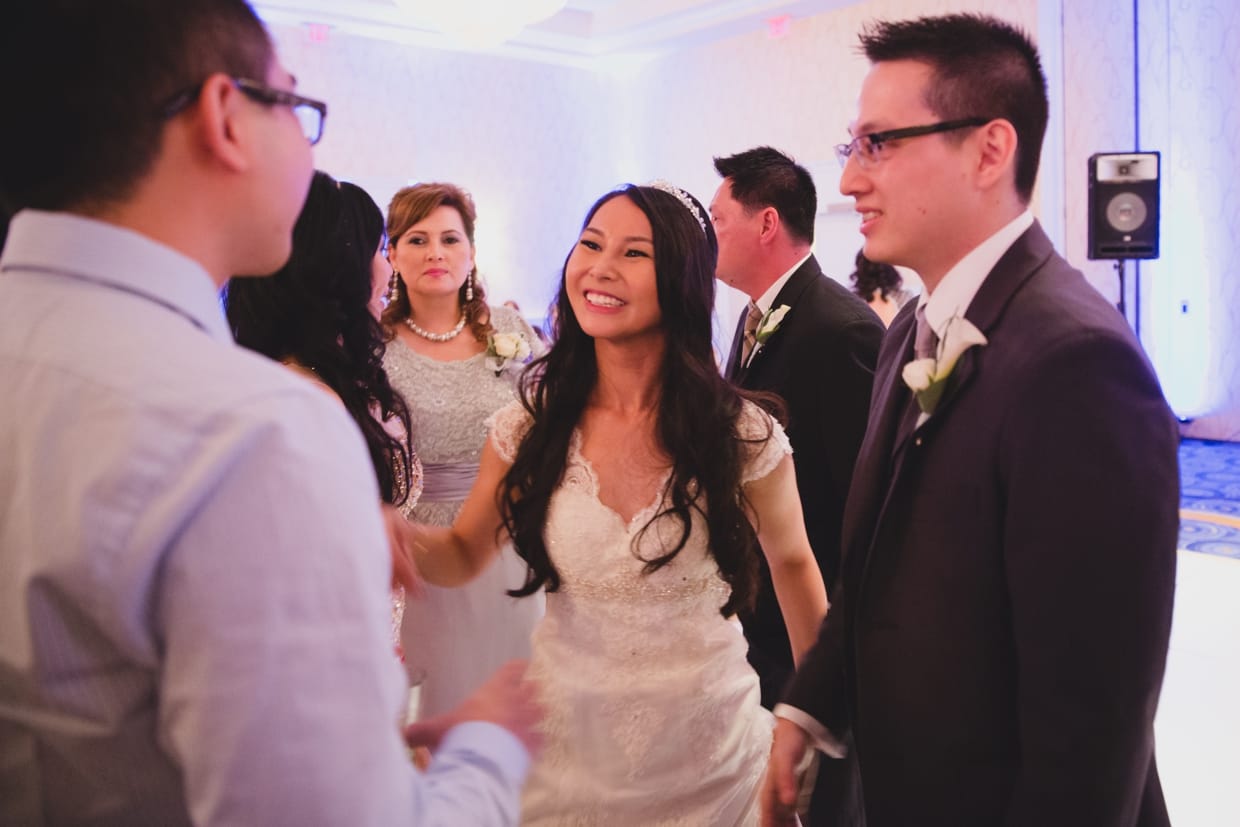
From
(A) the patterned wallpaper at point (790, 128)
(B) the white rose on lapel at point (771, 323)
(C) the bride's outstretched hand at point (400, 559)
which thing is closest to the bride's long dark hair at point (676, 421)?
(C) the bride's outstretched hand at point (400, 559)

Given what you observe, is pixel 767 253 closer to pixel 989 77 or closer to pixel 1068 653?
pixel 989 77

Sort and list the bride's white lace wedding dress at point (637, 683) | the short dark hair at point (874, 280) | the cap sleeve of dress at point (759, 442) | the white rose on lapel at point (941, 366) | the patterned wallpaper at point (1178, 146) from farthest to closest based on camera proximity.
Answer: the patterned wallpaper at point (1178, 146) < the short dark hair at point (874, 280) < the cap sleeve of dress at point (759, 442) < the bride's white lace wedding dress at point (637, 683) < the white rose on lapel at point (941, 366)

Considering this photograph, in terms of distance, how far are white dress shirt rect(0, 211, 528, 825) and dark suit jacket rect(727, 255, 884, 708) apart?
1.93m

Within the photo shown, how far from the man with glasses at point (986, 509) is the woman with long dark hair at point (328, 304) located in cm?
135

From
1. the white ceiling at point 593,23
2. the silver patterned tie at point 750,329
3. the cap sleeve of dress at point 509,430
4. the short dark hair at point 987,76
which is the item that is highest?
the white ceiling at point 593,23

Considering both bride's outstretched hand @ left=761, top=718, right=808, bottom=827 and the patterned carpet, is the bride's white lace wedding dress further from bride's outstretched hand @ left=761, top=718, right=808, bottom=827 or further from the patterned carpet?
the patterned carpet

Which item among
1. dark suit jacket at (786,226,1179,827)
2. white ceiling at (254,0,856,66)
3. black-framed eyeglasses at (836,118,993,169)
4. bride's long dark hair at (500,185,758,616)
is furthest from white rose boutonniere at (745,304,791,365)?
white ceiling at (254,0,856,66)

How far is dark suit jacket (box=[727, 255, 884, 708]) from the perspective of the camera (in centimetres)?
263

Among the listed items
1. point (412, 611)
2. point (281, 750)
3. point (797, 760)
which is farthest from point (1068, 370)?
point (412, 611)

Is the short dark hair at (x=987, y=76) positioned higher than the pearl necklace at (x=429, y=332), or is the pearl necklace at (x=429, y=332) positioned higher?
the short dark hair at (x=987, y=76)

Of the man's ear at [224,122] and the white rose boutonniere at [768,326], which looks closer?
the man's ear at [224,122]

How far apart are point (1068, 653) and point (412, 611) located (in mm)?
2459

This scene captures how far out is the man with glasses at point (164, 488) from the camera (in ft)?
2.42

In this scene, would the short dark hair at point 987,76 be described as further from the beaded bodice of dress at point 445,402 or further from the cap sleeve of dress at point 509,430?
the beaded bodice of dress at point 445,402
